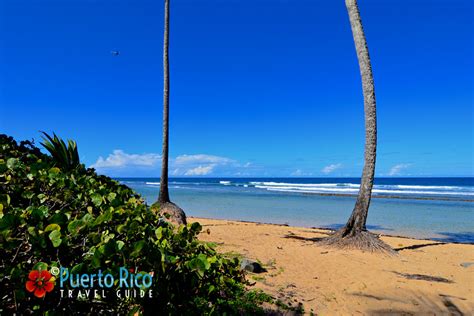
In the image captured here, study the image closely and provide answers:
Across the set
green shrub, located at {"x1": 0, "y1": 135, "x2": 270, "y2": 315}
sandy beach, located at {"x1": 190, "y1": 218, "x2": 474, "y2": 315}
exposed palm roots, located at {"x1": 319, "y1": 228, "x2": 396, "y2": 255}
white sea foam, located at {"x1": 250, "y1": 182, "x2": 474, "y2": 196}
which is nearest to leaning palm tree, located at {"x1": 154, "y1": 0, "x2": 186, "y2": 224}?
sandy beach, located at {"x1": 190, "y1": 218, "x2": 474, "y2": 315}

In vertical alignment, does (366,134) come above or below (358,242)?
above

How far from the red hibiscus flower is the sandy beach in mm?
2930

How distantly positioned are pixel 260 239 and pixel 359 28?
5.53 m

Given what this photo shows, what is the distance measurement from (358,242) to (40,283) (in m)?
6.77

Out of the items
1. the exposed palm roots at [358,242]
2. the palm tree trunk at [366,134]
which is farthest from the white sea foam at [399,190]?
the exposed palm roots at [358,242]

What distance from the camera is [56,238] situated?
4.05 feet

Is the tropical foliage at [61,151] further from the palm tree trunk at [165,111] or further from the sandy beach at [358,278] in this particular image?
the palm tree trunk at [165,111]

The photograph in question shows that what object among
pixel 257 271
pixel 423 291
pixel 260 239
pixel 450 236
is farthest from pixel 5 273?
pixel 450 236

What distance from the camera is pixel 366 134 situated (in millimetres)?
7434

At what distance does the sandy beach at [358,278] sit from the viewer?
3.84 m

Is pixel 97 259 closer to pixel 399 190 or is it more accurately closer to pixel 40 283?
pixel 40 283

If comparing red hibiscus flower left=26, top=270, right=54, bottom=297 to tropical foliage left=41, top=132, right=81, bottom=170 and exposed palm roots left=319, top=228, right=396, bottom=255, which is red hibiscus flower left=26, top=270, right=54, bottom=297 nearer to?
tropical foliage left=41, top=132, right=81, bottom=170

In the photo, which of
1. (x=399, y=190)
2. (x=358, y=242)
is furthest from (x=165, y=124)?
(x=399, y=190)

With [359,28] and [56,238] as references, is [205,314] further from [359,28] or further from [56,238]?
[359,28]
